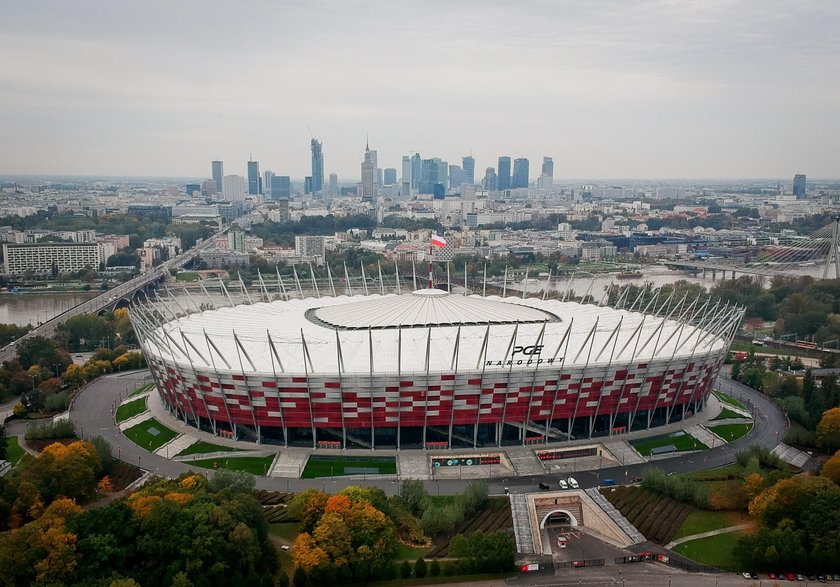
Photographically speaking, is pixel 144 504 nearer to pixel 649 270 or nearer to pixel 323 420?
pixel 323 420

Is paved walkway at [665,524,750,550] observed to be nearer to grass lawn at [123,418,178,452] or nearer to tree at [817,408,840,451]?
tree at [817,408,840,451]

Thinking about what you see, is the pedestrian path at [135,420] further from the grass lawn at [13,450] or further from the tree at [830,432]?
the tree at [830,432]

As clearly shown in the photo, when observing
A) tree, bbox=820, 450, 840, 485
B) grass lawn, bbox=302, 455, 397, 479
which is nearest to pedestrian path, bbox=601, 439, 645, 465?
tree, bbox=820, 450, 840, 485

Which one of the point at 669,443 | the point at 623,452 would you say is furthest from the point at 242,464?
the point at 669,443

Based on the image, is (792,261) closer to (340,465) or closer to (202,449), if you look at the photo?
(340,465)

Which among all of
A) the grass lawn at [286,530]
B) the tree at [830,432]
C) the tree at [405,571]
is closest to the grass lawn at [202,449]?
the grass lawn at [286,530]
